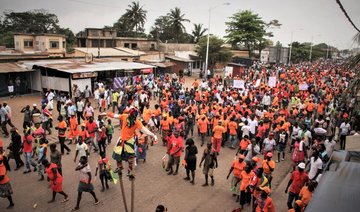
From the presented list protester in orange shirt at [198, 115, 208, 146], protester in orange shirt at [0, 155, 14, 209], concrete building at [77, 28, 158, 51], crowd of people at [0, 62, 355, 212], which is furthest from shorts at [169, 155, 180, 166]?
concrete building at [77, 28, 158, 51]

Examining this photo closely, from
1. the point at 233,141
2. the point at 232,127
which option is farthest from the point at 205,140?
the point at 232,127

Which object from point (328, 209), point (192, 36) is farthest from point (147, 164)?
point (192, 36)

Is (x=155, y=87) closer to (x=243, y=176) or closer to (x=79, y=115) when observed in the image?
(x=79, y=115)

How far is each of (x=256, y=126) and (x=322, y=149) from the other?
372 cm

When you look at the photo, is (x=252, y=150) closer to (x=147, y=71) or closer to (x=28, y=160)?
(x=28, y=160)

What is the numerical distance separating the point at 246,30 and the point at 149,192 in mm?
49564

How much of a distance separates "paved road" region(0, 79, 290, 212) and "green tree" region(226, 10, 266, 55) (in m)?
45.2

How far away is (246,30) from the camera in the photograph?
54156 mm

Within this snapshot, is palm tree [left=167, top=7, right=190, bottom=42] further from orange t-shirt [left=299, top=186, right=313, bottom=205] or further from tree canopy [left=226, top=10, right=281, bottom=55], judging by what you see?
orange t-shirt [left=299, top=186, right=313, bottom=205]

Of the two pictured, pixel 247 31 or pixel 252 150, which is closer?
pixel 252 150

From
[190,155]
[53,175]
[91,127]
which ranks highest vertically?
[91,127]

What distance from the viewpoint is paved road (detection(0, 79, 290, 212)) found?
8.42 meters

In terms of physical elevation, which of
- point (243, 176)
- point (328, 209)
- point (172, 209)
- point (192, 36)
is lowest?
point (172, 209)

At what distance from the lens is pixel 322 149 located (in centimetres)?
957
